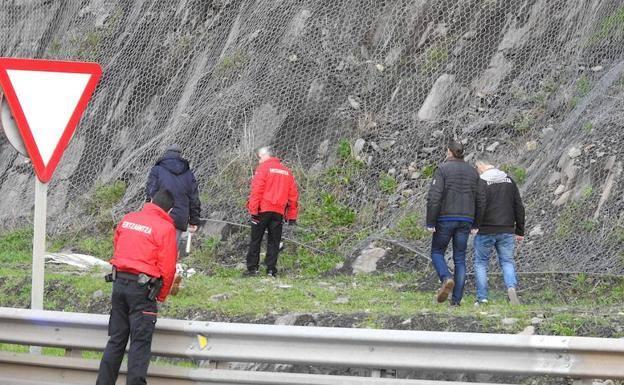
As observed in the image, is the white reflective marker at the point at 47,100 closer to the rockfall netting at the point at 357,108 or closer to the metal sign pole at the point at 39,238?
the metal sign pole at the point at 39,238

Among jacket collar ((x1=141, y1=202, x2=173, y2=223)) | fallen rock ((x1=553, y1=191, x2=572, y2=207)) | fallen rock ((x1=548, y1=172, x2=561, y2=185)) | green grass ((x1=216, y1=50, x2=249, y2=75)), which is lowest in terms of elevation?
jacket collar ((x1=141, y1=202, x2=173, y2=223))

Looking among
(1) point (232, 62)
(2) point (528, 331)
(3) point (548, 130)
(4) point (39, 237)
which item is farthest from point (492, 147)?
(4) point (39, 237)

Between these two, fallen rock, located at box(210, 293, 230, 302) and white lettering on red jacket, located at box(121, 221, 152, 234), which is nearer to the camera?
white lettering on red jacket, located at box(121, 221, 152, 234)

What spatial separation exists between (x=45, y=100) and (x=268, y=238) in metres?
6.25

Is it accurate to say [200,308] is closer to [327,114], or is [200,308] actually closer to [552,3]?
[327,114]

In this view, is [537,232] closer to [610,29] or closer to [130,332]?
[610,29]

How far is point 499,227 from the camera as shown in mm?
11820

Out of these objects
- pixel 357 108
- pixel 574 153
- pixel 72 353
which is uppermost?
pixel 357 108

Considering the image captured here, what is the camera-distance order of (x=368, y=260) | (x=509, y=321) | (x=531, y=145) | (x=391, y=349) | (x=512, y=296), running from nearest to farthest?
(x=391, y=349) < (x=509, y=321) < (x=512, y=296) < (x=368, y=260) < (x=531, y=145)

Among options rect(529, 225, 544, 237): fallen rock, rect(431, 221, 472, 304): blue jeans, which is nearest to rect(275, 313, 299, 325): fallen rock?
rect(431, 221, 472, 304): blue jeans

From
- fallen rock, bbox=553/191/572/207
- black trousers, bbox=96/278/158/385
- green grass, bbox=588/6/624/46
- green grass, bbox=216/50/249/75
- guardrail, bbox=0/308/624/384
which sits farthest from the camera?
green grass, bbox=216/50/249/75

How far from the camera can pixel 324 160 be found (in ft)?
54.0

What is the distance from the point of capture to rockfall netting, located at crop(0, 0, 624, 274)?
1488 cm

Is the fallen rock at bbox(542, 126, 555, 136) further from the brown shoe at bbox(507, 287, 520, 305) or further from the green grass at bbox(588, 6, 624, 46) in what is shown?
the brown shoe at bbox(507, 287, 520, 305)
